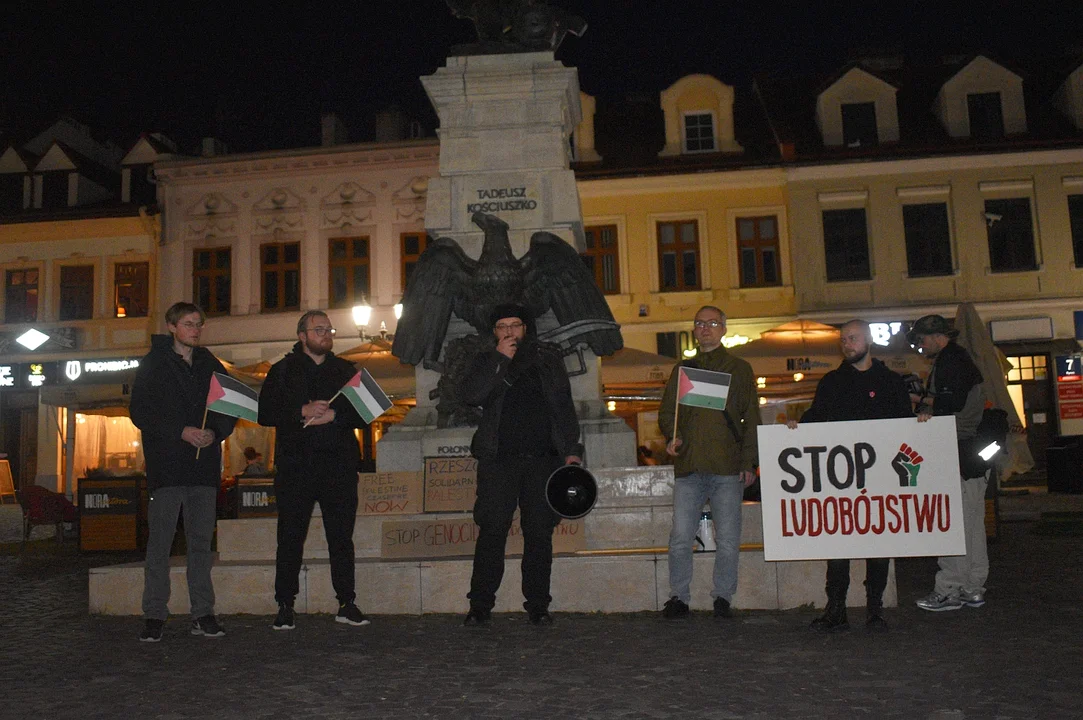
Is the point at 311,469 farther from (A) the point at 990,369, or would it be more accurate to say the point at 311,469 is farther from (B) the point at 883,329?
(B) the point at 883,329

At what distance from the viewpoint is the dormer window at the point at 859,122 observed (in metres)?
26.9

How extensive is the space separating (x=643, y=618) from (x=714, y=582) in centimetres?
48

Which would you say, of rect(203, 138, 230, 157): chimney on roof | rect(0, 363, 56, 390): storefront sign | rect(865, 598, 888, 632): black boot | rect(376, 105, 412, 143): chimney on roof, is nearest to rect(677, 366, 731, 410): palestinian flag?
rect(865, 598, 888, 632): black boot

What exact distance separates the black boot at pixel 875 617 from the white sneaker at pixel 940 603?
0.55 meters

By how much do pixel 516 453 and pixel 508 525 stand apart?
0.43 metres

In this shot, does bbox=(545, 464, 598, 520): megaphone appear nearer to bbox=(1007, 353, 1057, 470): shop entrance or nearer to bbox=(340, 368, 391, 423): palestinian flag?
bbox=(340, 368, 391, 423): palestinian flag

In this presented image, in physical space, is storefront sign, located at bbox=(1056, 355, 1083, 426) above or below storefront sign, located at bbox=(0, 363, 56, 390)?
below

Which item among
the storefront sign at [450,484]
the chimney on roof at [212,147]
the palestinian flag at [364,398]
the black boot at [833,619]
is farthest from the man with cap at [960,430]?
the chimney on roof at [212,147]

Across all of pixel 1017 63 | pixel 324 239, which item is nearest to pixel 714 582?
pixel 324 239

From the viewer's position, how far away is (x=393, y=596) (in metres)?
7.07

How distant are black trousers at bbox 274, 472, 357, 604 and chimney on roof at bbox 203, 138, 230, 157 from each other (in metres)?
25.1

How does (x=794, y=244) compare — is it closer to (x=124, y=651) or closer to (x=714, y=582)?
(x=714, y=582)

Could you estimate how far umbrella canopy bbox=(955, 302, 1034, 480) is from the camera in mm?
9445

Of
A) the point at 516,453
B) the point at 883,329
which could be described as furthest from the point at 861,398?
the point at 883,329
